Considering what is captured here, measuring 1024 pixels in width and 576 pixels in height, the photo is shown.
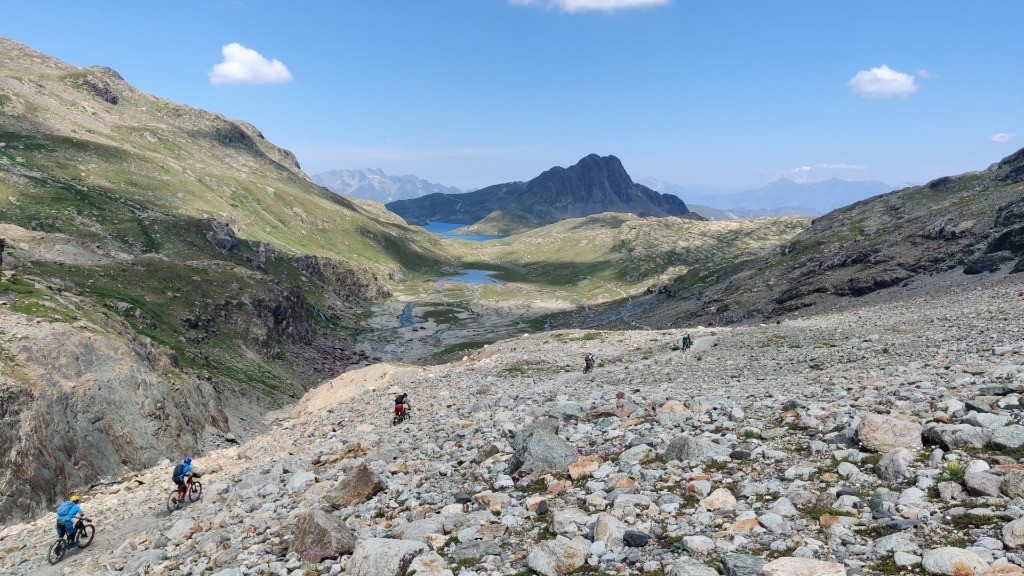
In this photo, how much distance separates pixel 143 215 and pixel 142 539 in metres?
154

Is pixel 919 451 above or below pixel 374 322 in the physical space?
above

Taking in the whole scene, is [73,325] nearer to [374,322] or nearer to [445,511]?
[445,511]

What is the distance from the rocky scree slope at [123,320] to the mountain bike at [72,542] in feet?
28.0

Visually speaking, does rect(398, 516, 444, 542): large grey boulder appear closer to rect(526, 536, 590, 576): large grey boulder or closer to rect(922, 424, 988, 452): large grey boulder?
rect(526, 536, 590, 576): large grey boulder

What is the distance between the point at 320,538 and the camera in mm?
11820

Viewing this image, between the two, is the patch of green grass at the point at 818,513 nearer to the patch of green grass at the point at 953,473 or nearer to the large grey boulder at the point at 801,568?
the large grey boulder at the point at 801,568

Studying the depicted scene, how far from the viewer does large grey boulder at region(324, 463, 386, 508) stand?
14.9 m

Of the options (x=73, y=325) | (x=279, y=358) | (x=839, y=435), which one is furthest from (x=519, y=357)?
(x=279, y=358)

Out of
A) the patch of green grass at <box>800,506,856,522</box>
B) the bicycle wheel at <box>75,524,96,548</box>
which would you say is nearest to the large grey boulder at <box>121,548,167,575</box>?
the bicycle wheel at <box>75,524,96,548</box>

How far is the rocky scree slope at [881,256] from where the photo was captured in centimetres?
7162

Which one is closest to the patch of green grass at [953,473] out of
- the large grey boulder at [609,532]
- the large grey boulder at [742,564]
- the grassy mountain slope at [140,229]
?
the large grey boulder at [742,564]

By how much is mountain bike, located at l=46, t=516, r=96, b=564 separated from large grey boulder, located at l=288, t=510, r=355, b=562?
16887 mm

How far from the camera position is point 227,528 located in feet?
50.3

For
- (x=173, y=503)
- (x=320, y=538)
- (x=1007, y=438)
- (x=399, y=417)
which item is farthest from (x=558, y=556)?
(x=173, y=503)
